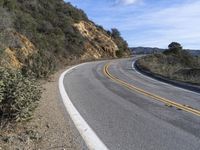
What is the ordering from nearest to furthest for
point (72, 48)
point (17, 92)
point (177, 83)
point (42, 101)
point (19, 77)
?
point (17, 92) < point (19, 77) < point (42, 101) < point (177, 83) < point (72, 48)

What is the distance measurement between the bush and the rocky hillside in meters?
5.18

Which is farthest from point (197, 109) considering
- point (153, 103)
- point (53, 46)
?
point (53, 46)

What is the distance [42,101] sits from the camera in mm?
12422

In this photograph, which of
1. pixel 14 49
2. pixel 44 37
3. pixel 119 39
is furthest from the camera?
pixel 119 39

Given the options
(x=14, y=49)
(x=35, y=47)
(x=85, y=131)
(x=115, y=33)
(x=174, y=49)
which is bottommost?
(x=174, y=49)

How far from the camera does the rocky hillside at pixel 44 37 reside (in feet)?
70.8

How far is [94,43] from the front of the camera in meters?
58.3

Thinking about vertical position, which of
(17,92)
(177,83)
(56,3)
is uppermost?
(56,3)

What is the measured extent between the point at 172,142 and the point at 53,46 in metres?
34.6

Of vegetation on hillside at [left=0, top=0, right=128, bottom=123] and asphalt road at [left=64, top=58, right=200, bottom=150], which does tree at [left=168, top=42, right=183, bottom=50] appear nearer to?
vegetation on hillside at [left=0, top=0, right=128, bottom=123]

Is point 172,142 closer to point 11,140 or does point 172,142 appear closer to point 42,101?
point 11,140

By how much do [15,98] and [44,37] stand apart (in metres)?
32.7

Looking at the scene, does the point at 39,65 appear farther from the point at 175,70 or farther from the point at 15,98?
the point at 175,70

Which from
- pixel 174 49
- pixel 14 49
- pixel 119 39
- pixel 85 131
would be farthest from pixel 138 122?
pixel 119 39
